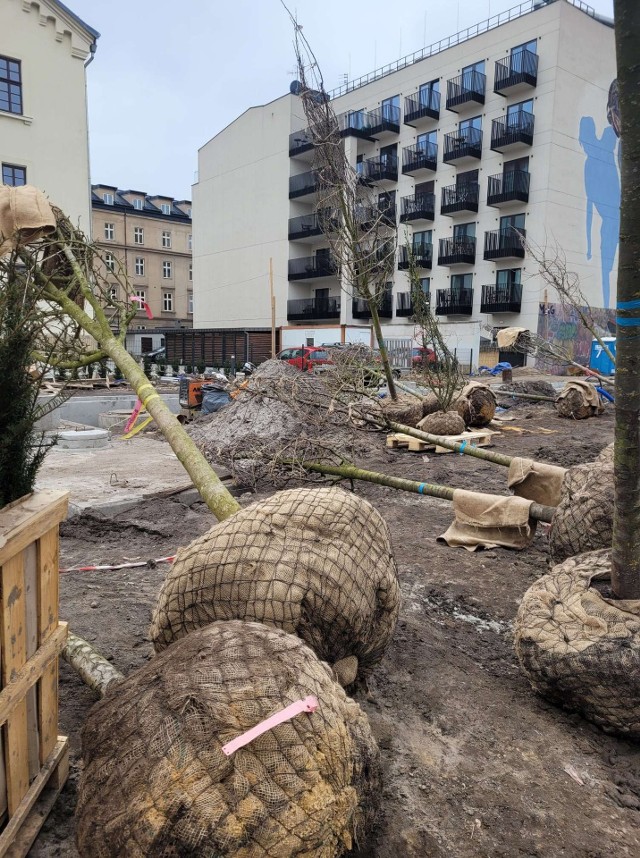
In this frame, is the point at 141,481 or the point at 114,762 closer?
the point at 114,762

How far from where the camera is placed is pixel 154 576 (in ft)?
→ 14.6

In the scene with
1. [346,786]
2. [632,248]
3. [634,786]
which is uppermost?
[632,248]

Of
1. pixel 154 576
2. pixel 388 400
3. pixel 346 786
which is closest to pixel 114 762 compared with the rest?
pixel 346 786

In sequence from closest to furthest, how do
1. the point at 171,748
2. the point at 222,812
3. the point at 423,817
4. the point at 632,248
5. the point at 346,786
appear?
the point at 222,812 < the point at 171,748 < the point at 346,786 < the point at 423,817 < the point at 632,248

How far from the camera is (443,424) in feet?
34.5

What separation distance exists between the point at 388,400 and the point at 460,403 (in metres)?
1.41

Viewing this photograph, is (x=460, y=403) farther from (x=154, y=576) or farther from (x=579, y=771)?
(x=579, y=771)

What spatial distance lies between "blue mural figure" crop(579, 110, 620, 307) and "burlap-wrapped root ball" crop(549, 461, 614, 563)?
3397 centimetres

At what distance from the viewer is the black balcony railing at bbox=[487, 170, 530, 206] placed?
3203 cm

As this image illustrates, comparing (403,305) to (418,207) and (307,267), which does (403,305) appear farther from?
(307,267)

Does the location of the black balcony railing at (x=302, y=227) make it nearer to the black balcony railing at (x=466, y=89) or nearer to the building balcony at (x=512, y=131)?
the black balcony railing at (x=466, y=89)

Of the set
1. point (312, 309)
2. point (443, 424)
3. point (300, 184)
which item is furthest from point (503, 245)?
point (443, 424)

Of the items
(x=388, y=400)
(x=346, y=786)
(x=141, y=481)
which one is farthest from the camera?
(x=388, y=400)

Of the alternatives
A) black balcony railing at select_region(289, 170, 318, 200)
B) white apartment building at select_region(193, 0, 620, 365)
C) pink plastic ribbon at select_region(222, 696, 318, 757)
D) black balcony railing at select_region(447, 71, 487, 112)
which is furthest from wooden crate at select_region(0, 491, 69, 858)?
black balcony railing at select_region(289, 170, 318, 200)
